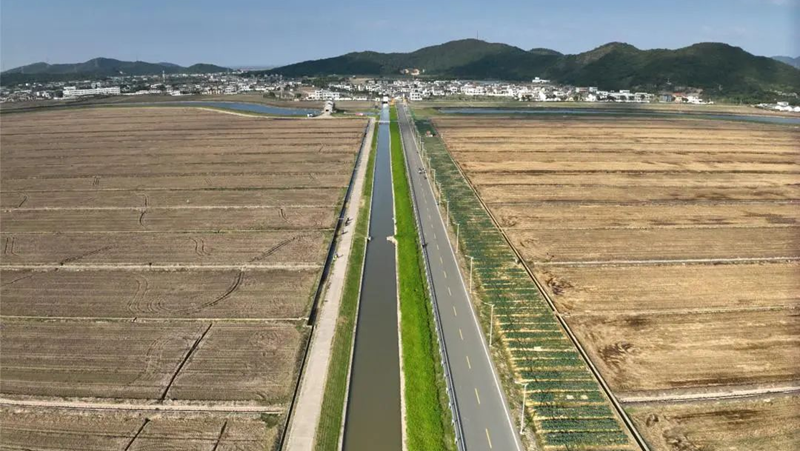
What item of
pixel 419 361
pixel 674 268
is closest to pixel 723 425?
pixel 419 361

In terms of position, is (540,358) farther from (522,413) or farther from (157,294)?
A: (157,294)

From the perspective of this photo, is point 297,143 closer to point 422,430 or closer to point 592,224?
point 592,224

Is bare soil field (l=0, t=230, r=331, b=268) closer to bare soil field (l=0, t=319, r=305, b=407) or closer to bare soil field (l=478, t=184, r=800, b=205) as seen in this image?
bare soil field (l=0, t=319, r=305, b=407)

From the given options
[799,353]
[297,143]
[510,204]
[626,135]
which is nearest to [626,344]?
[799,353]

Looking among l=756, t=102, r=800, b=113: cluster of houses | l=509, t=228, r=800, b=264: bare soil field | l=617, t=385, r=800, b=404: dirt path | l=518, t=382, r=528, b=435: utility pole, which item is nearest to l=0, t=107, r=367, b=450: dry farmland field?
l=518, t=382, r=528, b=435: utility pole

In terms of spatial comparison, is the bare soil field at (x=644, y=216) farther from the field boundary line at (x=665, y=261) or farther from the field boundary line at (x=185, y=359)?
the field boundary line at (x=185, y=359)

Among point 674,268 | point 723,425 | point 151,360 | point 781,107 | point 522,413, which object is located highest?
point 781,107

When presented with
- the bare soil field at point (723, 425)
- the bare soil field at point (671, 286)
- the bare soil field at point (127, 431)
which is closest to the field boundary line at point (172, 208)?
the bare soil field at point (671, 286)
